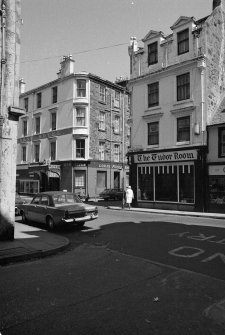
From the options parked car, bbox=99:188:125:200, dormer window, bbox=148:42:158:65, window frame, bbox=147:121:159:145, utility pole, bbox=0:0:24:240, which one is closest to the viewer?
utility pole, bbox=0:0:24:240

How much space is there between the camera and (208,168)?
20.7 m

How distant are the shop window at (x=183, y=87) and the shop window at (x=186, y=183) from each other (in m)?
5.07

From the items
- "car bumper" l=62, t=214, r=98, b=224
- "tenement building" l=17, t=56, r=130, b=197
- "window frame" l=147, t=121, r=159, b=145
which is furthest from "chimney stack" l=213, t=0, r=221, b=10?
"car bumper" l=62, t=214, r=98, b=224

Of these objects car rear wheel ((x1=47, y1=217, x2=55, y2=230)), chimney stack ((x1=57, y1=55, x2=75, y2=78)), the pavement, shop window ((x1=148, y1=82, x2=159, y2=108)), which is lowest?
the pavement

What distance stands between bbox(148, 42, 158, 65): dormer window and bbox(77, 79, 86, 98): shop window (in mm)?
11739

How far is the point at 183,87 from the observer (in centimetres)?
2244

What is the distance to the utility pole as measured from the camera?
31.4ft

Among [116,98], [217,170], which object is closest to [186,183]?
[217,170]

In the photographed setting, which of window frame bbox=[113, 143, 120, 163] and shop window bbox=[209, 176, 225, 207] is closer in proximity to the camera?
shop window bbox=[209, 176, 225, 207]

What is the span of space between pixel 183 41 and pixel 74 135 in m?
15.9

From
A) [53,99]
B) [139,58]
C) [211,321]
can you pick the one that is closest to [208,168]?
[139,58]

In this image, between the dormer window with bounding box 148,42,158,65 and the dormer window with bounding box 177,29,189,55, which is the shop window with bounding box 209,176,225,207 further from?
the dormer window with bounding box 148,42,158,65

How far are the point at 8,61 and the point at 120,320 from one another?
8.50m

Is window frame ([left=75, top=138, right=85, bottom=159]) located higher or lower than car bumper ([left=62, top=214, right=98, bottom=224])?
higher
